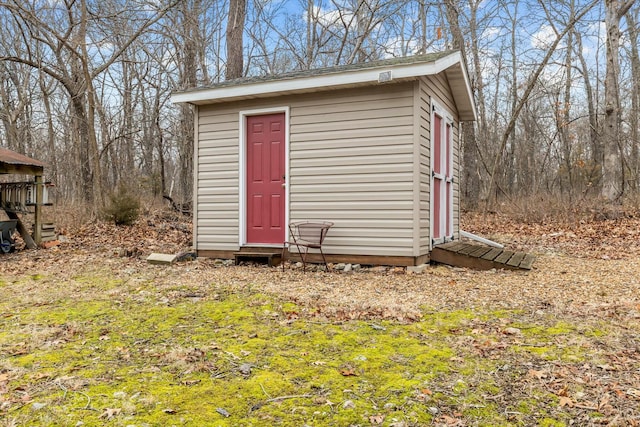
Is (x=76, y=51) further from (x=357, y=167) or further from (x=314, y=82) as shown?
(x=357, y=167)

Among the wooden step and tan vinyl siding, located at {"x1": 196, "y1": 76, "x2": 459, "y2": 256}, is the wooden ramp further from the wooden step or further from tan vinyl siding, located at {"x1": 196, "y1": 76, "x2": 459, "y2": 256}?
the wooden step

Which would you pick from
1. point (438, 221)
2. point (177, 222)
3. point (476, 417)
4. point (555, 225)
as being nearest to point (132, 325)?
point (476, 417)

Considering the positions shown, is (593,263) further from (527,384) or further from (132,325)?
(132,325)

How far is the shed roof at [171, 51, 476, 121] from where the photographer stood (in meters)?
6.26

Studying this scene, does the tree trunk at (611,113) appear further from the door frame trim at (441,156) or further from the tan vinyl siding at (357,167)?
the tan vinyl siding at (357,167)

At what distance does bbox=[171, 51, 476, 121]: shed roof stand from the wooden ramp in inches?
106

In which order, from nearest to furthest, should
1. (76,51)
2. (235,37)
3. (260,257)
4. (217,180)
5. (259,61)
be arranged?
(260,257) → (217,180) → (76,51) → (235,37) → (259,61)

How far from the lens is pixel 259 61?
16672 mm

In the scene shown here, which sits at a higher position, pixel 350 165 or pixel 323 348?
pixel 350 165

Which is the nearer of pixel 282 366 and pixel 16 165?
pixel 282 366

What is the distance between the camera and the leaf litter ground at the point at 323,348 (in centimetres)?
236

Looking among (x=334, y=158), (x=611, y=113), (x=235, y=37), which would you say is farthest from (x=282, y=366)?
(x=611, y=113)

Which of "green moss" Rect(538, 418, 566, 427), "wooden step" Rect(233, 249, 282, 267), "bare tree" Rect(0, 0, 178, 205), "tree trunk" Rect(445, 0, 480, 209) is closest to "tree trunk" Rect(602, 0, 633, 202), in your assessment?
"tree trunk" Rect(445, 0, 480, 209)

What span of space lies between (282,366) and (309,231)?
415 cm
